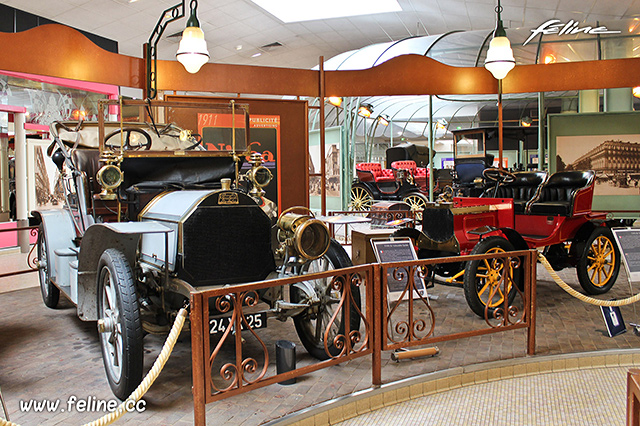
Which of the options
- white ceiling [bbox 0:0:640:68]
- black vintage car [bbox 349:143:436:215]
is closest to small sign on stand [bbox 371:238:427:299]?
white ceiling [bbox 0:0:640:68]

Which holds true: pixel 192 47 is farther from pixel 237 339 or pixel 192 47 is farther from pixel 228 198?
pixel 237 339

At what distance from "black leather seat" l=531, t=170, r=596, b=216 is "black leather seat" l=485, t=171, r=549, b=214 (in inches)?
5.1

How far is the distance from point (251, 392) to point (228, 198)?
1089 millimetres

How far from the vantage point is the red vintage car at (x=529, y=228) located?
461 centimetres

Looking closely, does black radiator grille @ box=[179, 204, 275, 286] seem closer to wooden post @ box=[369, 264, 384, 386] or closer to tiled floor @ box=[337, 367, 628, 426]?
wooden post @ box=[369, 264, 384, 386]

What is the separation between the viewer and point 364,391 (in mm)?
2730

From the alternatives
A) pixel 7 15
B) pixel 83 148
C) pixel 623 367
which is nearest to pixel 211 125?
pixel 83 148

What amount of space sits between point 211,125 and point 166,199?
3005 millimetres

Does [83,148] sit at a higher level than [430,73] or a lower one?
lower

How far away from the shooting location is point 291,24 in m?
13.7

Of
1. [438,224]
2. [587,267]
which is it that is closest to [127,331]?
[438,224]

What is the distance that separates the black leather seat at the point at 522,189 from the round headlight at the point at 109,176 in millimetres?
3957

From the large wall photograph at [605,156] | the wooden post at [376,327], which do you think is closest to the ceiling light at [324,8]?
the large wall photograph at [605,156]

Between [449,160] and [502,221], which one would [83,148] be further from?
[449,160]
